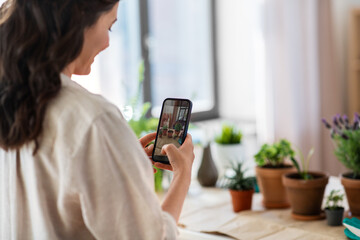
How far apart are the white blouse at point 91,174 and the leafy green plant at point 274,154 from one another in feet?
3.04

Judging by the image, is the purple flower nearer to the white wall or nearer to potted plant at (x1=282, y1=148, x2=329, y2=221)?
potted plant at (x1=282, y1=148, x2=329, y2=221)

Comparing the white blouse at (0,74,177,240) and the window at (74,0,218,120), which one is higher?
the window at (74,0,218,120)

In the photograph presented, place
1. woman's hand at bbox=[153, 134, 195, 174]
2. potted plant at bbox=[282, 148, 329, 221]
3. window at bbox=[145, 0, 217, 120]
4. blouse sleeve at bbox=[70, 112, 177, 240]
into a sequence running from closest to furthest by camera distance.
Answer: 1. blouse sleeve at bbox=[70, 112, 177, 240]
2. woman's hand at bbox=[153, 134, 195, 174]
3. potted plant at bbox=[282, 148, 329, 221]
4. window at bbox=[145, 0, 217, 120]

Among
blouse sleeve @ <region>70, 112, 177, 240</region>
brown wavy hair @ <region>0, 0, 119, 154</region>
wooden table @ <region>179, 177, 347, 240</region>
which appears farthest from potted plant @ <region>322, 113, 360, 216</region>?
brown wavy hair @ <region>0, 0, 119, 154</region>

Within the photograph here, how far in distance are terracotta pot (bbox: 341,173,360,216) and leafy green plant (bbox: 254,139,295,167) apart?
257mm

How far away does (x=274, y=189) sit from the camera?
5.47 feet

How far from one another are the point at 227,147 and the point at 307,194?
691 millimetres

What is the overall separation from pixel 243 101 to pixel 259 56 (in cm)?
A: 65

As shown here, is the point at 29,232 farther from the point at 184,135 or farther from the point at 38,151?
the point at 184,135

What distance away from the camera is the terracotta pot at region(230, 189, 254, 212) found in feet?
5.37

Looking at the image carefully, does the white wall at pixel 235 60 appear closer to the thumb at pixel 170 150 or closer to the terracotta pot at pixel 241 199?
the terracotta pot at pixel 241 199

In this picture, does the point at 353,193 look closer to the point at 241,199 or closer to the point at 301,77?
the point at 241,199

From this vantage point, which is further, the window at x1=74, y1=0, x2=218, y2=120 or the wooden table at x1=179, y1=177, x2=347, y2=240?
the window at x1=74, y1=0, x2=218, y2=120

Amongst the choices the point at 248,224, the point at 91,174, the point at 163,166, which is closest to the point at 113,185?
the point at 91,174
